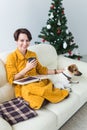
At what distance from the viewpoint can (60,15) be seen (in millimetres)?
3236

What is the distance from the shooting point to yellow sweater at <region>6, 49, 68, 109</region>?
1.86 m

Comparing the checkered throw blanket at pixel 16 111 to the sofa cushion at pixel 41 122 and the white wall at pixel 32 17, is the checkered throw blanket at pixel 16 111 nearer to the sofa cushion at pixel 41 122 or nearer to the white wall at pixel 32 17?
the sofa cushion at pixel 41 122

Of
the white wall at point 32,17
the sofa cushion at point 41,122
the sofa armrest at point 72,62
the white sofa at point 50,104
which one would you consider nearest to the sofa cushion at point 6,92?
the white sofa at point 50,104

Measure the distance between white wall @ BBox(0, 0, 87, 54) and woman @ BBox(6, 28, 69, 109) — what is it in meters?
1.24

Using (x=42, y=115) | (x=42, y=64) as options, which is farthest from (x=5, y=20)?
(x=42, y=115)

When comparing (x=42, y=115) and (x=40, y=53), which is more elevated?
(x=40, y=53)

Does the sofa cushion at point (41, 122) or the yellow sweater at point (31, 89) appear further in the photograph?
the yellow sweater at point (31, 89)

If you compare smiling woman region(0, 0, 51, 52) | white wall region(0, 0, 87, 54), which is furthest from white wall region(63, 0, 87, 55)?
smiling woman region(0, 0, 51, 52)

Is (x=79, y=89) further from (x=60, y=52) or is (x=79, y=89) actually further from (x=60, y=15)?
(x=60, y=15)

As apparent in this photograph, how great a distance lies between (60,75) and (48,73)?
154mm

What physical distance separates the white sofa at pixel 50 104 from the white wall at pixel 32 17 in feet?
3.12

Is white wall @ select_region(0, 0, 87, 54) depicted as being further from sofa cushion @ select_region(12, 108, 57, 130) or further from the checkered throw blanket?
sofa cushion @ select_region(12, 108, 57, 130)

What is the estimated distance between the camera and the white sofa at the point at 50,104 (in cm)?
165

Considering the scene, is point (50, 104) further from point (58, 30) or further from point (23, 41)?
point (58, 30)
